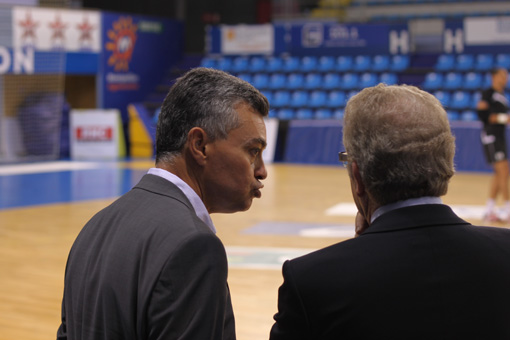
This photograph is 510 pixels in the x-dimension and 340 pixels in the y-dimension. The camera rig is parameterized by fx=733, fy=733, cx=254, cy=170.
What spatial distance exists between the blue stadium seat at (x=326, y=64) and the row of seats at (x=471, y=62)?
103 inches

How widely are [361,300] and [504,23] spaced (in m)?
16.4

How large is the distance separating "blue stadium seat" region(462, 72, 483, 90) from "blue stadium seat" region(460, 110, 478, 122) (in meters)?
0.75

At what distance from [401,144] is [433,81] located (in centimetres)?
1573

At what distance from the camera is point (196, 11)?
73.2ft

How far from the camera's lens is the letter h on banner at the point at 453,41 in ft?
55.7

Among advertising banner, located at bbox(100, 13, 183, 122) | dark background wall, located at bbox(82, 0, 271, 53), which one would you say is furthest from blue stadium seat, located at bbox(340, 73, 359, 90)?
dark background wall, located at bbox(82, 0, 271, 53)

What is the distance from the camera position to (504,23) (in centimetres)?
1647

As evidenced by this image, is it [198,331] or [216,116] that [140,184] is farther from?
[198,331]

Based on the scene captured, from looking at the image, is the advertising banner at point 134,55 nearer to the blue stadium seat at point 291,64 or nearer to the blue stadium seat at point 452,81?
the blue stadium seat at point 291,64

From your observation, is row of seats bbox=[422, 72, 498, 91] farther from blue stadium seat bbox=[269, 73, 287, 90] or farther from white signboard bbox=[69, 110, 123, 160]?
white signboard bbox=[69, 110, 123, 160]

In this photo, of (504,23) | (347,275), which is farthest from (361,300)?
(504,23)

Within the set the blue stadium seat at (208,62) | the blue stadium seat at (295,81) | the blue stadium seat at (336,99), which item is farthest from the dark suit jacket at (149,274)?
the blue stadium seat at (208,62)

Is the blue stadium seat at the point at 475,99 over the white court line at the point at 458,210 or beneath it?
over

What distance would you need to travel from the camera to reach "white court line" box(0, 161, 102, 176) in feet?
48.3
